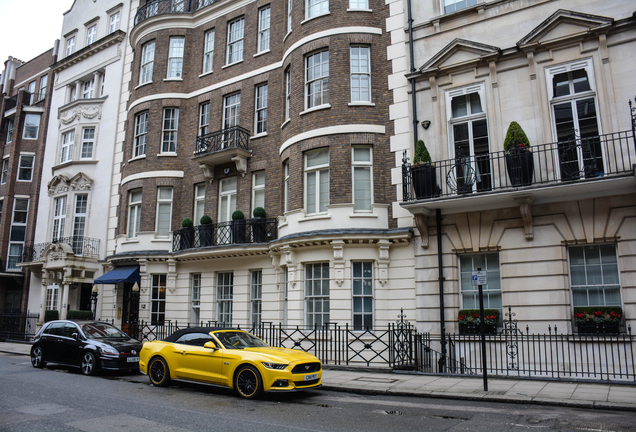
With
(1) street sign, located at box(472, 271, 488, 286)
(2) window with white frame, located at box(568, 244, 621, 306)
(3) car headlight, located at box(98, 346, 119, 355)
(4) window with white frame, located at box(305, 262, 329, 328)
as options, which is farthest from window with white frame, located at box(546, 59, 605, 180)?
(3) car headlight, located at box(98, 346, 119, 355)

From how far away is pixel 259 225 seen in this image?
19.2 meters

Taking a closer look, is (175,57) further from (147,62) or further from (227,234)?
(227,234)

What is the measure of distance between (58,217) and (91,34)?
1131 centimetres

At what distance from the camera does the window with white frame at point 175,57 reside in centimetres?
2386

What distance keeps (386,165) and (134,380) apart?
10109mm

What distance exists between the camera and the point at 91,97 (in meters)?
28.5

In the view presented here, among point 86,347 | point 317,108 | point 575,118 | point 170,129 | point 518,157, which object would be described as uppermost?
point 170,129

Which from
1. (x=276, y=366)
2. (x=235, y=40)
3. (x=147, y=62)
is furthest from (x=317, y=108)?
(x=147, y=62)

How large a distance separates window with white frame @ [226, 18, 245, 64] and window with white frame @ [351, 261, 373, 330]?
11.6 meters

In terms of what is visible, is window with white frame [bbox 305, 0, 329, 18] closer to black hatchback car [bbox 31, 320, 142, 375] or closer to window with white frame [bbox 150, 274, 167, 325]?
window with white frame [bbox 150, 274, 167, 325]

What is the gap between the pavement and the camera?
9.54 metres

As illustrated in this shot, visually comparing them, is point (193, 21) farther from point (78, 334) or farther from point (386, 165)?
point (78, 334)

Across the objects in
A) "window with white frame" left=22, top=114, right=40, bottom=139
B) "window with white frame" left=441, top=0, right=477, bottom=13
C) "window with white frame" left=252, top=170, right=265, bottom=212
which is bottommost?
"window with white frame" left=252, top=170, right=265, bottom=212

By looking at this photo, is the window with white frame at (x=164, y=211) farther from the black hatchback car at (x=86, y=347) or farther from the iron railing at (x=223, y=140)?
the black hatchback car at (x=86, y=347)
